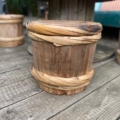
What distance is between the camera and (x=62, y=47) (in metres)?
0.86

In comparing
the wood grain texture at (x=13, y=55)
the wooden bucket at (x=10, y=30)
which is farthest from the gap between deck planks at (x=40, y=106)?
the wooden bucket at (x=10, y=30)

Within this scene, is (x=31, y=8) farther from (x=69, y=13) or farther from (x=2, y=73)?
(x=2, y=73)

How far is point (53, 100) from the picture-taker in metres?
0.96

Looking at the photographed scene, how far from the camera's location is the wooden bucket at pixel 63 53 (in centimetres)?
83

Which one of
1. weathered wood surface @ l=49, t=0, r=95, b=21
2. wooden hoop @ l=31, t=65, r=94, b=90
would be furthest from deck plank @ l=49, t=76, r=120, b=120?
weathered wood surface @ l=49, t=0, r=95, b=21

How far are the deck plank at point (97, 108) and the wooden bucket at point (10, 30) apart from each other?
4.66 ft

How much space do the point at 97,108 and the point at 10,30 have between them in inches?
61.2

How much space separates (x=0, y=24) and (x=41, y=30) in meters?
1.34

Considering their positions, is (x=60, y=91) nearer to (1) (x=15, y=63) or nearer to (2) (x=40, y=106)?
(2) (x=40, y=106)

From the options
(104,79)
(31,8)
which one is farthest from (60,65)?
(31,8)

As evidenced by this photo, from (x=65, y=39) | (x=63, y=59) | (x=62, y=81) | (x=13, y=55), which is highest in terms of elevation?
Result: (x=65, y=39)

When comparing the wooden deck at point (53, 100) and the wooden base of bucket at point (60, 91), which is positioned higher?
the wooden base of bucket at point (60, 91)

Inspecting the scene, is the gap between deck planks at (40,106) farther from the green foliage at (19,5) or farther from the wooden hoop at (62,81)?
the green foliage at (19,5)

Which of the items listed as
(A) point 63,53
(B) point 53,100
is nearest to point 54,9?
(A) point 63,53
